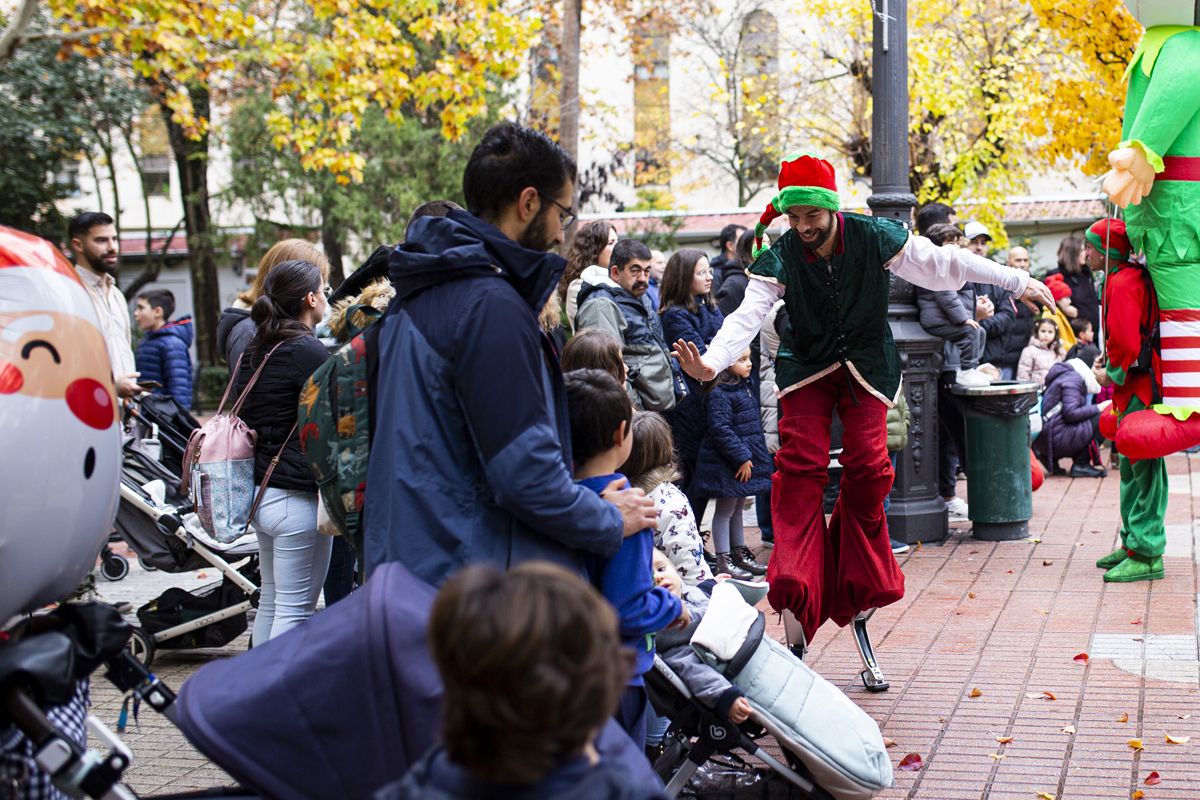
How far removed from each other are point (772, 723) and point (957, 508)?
6434 millimetres

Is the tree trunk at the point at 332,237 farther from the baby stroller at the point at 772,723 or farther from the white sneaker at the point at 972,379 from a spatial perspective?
the baby stroller at the point at 772,723

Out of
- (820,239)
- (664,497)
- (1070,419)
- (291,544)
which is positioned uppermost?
(820,239)

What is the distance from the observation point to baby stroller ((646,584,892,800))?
3.84 meters

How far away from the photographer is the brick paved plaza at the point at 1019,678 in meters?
4.46

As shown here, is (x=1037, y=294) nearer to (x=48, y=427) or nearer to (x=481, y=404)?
(x=481, y=404)

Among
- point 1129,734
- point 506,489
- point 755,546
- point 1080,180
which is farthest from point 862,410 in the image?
point 1080,180

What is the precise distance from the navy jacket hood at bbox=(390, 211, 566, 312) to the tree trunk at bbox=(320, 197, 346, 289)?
1908 centimetres

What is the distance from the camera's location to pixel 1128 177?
20.8ft

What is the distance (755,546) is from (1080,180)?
→ 24.5 metres

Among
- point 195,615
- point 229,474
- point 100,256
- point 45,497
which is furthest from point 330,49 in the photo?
point 45,497

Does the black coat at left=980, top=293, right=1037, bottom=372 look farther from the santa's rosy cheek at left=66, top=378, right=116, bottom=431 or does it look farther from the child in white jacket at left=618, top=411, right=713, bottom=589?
the santa's rosy cheek at left=66, top=378, right=116, bottom=431

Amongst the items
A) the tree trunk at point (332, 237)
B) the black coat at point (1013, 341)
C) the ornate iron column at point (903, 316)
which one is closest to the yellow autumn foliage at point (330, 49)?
the tree trunk at point (332, 237)

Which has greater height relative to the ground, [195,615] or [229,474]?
[229,474]

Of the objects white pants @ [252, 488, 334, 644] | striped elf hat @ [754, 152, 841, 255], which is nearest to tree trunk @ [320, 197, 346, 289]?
white pants @ [252, 488, 334, 644]
